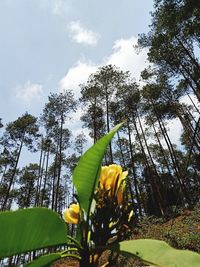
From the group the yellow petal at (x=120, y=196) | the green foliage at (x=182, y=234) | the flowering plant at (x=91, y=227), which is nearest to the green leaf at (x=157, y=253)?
the flowering plant at (x=91, y=227)

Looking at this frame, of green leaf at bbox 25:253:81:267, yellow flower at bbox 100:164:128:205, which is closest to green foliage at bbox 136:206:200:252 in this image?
yellow flower at bbox 100:164:128:205

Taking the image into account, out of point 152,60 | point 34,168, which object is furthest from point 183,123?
point 34,168

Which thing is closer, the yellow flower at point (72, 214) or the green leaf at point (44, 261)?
the green leaf at point (44, 261)

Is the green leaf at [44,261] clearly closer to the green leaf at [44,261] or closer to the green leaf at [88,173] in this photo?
the green leaf at [44,261]

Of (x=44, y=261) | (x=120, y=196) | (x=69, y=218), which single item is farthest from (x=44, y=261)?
(x=120, y=196)

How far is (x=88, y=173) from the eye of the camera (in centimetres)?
111

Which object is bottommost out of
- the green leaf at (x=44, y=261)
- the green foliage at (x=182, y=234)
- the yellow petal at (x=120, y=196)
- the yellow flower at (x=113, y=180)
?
the green leaf at (x=44, y=261)

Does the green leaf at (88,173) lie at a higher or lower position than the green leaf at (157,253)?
higher

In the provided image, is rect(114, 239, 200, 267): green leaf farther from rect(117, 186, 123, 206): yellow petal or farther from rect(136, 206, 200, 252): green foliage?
rect(136, 206, 200, 252): green foliage

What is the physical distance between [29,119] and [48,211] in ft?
86.5

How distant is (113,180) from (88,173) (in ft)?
0.35

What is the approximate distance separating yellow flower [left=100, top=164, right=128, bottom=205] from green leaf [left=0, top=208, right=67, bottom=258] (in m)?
0.24

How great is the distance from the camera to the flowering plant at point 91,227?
0.89 m

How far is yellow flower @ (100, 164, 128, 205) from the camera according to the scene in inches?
43.4
